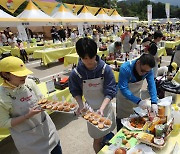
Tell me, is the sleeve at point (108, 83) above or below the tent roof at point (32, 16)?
below

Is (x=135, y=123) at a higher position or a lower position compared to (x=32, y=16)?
lower

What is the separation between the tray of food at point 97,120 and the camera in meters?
1.50

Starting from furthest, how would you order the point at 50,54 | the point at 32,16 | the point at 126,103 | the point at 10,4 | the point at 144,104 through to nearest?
the point at 10,4 < the point at 32,16 < the point at 50,54 < the point at 126,103 < the point at 144,104

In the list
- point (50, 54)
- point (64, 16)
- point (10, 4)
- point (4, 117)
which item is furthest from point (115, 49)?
point (10, 4)

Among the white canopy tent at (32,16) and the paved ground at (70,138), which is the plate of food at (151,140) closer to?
the paved ground at (70,138)

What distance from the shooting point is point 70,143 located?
9.61 feet

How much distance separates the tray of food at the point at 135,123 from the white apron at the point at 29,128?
2.54 ft

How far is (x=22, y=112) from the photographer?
60.4 inches

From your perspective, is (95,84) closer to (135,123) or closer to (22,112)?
(135,123)

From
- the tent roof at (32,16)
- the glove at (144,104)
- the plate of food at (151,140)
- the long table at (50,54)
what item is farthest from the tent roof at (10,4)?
the plate of food at (151,140)

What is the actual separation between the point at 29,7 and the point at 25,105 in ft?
42.3

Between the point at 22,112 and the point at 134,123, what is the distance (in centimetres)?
107

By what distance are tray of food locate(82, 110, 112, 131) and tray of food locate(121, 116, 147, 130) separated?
285mm

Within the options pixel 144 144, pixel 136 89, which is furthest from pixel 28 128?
pixel 136 89
